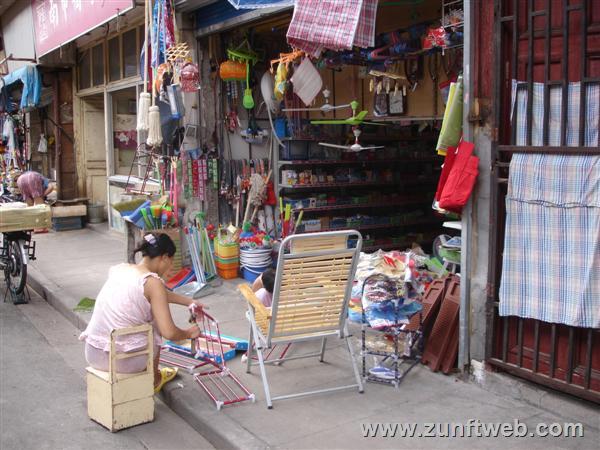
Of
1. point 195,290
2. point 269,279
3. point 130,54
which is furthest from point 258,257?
point 130,54

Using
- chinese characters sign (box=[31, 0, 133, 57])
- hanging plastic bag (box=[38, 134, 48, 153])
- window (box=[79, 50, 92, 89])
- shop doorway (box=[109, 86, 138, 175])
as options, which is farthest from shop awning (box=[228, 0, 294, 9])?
hanging plastic bag (box=[38, 134, 48, 153])

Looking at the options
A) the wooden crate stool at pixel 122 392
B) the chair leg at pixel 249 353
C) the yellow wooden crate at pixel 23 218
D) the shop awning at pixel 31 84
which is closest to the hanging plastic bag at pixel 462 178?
the chair leg at pixel 249 353

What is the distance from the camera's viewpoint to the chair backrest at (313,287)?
176 inches

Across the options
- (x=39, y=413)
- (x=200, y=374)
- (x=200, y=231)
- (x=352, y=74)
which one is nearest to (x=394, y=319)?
(x=200, y=374)

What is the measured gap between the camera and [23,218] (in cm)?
799

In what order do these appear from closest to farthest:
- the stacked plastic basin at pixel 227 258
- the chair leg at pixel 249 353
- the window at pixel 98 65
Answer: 1. the chair leg at pixel 249 353
2. the stacked plastic basin at pixel 227 258
3. the window at pixel 98 65

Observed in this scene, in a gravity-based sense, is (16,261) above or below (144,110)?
below

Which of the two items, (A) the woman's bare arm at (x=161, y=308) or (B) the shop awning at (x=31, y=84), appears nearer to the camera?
(A) the woman's bare arm at (x=161, y=308)

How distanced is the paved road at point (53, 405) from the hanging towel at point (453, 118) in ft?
9.30

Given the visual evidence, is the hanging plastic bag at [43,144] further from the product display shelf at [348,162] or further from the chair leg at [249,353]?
the chair leg at [249,353]

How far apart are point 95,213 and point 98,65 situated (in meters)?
3.30

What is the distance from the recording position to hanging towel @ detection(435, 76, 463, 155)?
4.79 meters

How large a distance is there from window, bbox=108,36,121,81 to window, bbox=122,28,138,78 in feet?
1.10
